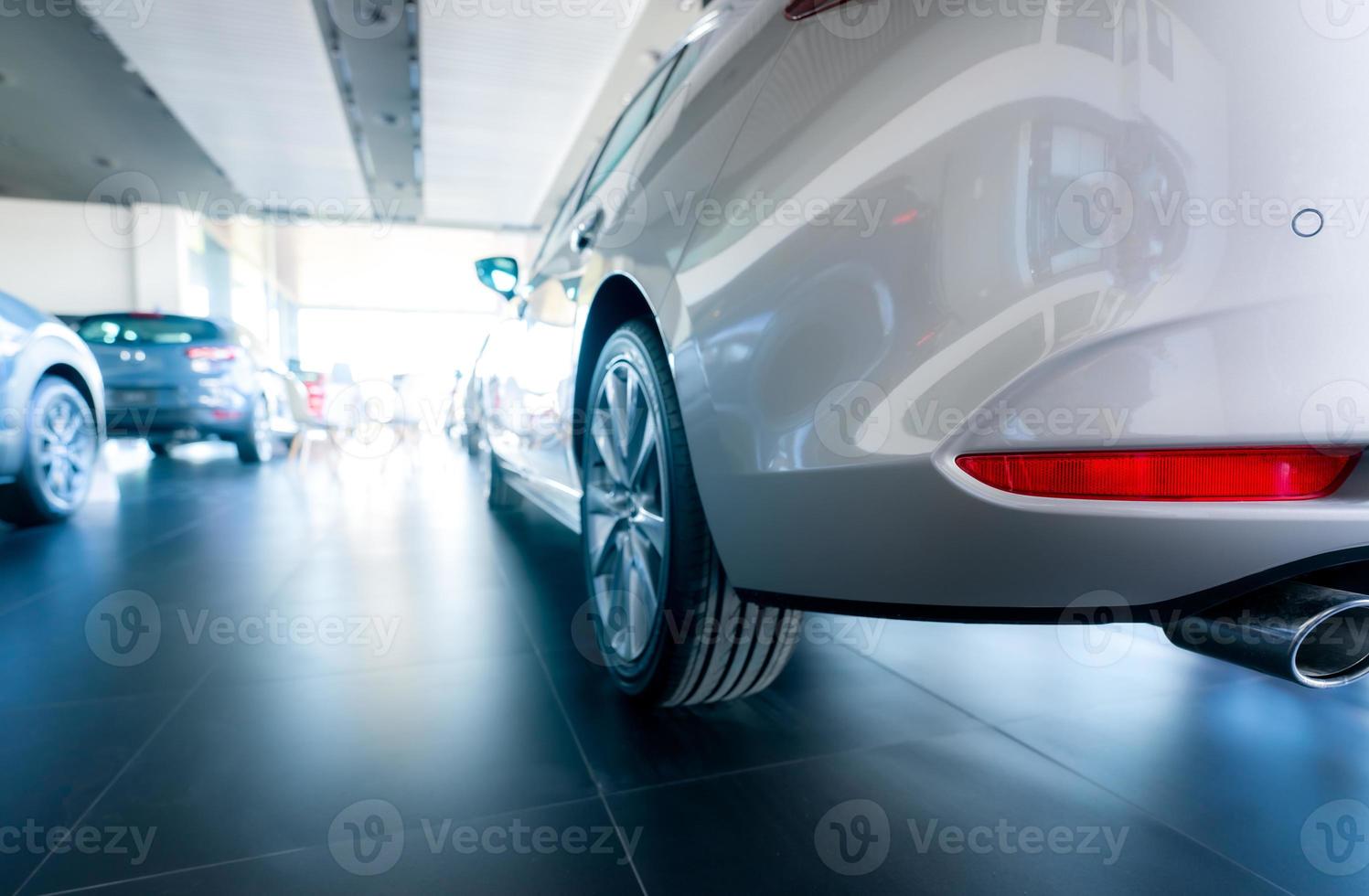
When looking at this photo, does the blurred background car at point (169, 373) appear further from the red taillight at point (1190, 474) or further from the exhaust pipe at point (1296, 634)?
the exhaust pipe at point (1296, 634)

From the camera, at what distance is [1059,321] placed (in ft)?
2.34

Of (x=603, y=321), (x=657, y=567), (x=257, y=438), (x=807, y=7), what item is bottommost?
(x=257, y=438)

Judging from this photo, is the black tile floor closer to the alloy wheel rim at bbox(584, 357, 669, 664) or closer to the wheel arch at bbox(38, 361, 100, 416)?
the alloy wheel rim at bbox(584, 357, 669, 664)

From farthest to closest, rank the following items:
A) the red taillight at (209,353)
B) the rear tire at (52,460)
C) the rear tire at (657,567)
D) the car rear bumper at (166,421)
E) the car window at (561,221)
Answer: the red taillight at (209,353)
the car rear bumper at (166,421)
the rear tire at (52,460)
the car window at (561,221)
the rear tire at (657,567)

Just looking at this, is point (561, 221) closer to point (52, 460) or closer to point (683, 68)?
point (683, 68)

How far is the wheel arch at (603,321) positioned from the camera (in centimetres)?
140

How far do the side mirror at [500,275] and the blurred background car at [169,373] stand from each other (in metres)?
4.05

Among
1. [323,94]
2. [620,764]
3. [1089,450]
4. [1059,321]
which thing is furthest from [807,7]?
[323,94]

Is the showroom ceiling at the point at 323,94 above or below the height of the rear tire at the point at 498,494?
above

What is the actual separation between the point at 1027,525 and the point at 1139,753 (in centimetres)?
78

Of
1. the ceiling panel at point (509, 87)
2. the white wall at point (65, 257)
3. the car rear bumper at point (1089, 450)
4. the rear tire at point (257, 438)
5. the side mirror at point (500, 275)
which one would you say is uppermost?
the ceiling panel at point (509, 87)

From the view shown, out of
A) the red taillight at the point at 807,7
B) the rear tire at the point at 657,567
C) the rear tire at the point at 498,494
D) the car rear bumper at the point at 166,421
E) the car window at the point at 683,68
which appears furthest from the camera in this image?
the car rear bumper at the point at 166,421

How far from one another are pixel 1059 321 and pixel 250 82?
9.43m

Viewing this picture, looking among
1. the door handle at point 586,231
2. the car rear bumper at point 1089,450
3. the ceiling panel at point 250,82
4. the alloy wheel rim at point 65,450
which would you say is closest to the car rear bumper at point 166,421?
the alloy wheel rim at point 65,450
